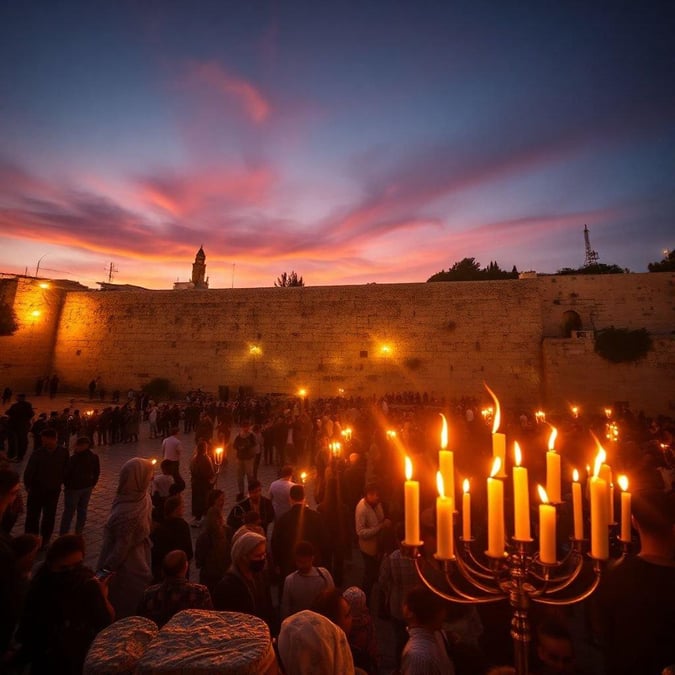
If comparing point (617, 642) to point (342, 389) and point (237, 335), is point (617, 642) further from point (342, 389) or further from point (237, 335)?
point (237, 335)

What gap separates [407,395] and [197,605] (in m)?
18.3

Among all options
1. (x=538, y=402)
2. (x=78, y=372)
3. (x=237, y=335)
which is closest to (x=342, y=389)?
(x=237, y=335)

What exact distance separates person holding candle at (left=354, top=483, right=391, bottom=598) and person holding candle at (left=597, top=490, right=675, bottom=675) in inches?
84.8

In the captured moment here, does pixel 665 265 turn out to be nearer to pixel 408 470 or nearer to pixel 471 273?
pixel 471 273

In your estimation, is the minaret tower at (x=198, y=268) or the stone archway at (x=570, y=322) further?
the minaret tower at (x=198, y=268)

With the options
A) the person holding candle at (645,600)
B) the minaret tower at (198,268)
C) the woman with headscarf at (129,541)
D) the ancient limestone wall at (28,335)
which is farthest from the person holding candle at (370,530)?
the minaret tower at (198,268)

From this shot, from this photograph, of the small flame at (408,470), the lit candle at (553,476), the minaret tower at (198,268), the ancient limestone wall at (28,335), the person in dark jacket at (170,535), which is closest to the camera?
the small flame at (408,470)

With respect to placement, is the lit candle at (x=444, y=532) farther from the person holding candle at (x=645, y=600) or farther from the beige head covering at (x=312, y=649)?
the person holding candle at (x=645, y=600)

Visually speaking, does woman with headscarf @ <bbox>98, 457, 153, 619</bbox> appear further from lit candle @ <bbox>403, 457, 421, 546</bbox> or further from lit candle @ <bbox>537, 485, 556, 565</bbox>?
lit candle @ <bbox>537, 485, 556, 565</bbox>

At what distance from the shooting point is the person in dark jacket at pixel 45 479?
489 centimetres

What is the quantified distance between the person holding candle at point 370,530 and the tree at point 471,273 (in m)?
32.4

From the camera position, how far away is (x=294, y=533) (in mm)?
3496

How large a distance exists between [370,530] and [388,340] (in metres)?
17.9

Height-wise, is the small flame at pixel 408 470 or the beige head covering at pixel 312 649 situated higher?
the small flame at pixel 408 470
